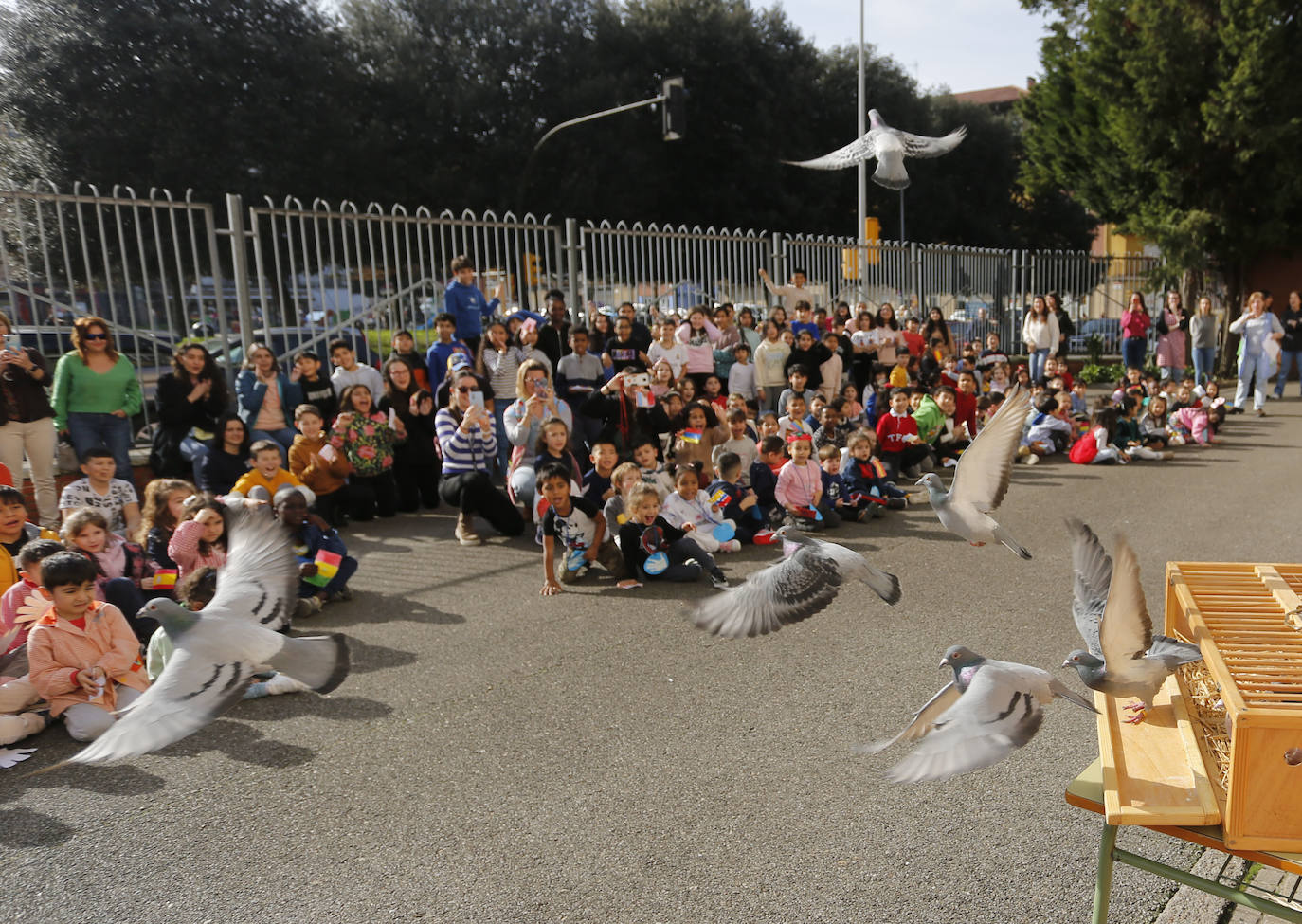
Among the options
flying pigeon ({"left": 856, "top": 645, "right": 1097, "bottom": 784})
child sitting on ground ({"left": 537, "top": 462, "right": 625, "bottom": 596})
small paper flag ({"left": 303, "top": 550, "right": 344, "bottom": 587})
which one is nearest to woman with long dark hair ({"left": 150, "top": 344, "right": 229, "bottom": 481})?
small paper flag ({"left": 303, "top": 550, "right": 344, "bottom": 587})

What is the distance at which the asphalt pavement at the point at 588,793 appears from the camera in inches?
126

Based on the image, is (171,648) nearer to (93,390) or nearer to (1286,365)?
(93,390)

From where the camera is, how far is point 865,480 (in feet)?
27.7

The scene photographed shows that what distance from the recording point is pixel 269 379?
8.23 meters

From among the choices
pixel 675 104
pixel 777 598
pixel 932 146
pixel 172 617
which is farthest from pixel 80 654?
pixel 675 104

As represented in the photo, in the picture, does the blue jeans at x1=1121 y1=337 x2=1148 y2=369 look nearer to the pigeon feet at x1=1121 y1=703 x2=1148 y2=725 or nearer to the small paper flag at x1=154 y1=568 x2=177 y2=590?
the pigeon feet at x1=1121 y1=703 x2=1148 y2=725

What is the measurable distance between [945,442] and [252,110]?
61.1 ft

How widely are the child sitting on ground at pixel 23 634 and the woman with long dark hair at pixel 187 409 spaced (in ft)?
9.96

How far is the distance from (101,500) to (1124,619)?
6069 millimetres

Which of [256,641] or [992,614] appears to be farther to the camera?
[992,614]

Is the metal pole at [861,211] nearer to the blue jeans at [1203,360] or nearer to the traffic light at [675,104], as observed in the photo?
the traffic light at [675,104]

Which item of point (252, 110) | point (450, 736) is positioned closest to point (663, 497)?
point (450, 736)

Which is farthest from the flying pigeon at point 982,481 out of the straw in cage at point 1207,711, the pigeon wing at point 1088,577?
the straw in cage at point 1207,711

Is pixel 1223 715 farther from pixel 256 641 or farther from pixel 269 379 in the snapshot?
pixel 269 379
